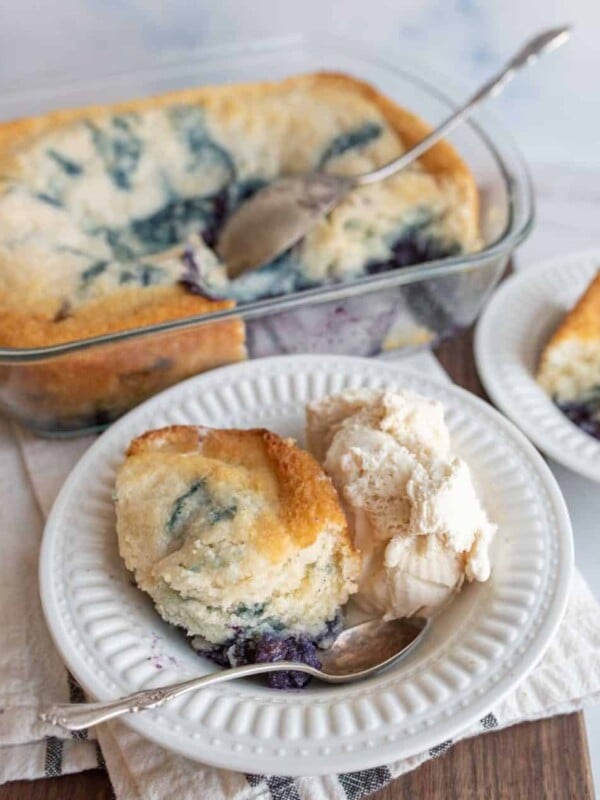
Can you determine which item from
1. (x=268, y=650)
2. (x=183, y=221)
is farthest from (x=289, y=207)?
(x=268, y=650)

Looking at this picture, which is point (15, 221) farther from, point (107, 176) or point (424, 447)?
point (424, 447)

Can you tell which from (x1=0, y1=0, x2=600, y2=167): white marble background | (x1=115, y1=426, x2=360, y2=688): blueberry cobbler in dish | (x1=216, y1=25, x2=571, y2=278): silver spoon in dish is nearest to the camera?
(x1=115, y1=426, x2=360, y2=688): blueberry cobbler in dish

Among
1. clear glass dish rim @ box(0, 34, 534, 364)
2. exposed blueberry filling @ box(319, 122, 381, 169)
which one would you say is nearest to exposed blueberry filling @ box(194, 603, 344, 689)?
clear glass dish rim @ box(0, 34, 534, 364)

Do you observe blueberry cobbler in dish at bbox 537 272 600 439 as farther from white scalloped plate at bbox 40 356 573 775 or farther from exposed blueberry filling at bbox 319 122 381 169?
exposed blueberry filling at bbox 319 122 381 169

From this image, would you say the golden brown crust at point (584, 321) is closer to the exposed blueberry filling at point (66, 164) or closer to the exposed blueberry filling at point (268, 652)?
the exposed blueberry filling at point (268, 652)

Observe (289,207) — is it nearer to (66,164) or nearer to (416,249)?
(416,249)

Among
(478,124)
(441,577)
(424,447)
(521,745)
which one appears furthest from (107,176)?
(521,745)

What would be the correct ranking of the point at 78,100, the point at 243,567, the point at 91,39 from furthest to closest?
the point at 91,39 < the point at 78,100 < the point at 243,567
